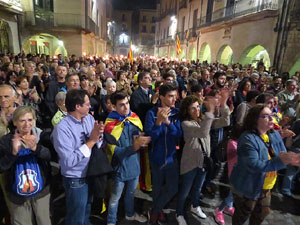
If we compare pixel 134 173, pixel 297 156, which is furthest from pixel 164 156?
pixel 297 156

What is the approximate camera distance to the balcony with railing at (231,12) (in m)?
12.9

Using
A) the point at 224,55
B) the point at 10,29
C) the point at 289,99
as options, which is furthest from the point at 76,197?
the point at 224,55

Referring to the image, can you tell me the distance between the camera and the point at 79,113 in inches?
95.7

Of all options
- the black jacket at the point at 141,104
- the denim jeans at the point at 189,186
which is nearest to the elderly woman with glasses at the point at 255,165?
the denim jeans at the point at 189,186

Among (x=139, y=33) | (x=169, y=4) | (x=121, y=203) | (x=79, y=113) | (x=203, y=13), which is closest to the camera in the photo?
(x=79, y=113)

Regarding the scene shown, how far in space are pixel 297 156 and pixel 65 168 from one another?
236 cm

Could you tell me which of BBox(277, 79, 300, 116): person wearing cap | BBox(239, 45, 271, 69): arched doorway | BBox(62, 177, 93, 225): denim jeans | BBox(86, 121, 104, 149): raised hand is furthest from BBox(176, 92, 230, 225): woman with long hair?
BBox(239, 45, 271, 69): arched doorway

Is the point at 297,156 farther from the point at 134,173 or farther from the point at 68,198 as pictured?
the point at 68,198

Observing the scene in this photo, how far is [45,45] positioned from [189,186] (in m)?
23.1

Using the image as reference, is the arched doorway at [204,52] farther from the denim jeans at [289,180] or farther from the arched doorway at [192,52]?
the denim jeans at [289,180]

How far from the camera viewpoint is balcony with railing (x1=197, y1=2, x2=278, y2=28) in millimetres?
12862

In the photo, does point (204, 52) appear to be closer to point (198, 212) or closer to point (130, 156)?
point (198, 212)

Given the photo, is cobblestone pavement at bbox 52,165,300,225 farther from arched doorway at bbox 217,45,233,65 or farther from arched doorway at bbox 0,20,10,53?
arched doorway at bbox 217,45,233,65

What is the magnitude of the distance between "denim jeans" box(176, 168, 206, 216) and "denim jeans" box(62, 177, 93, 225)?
52.6 inches
